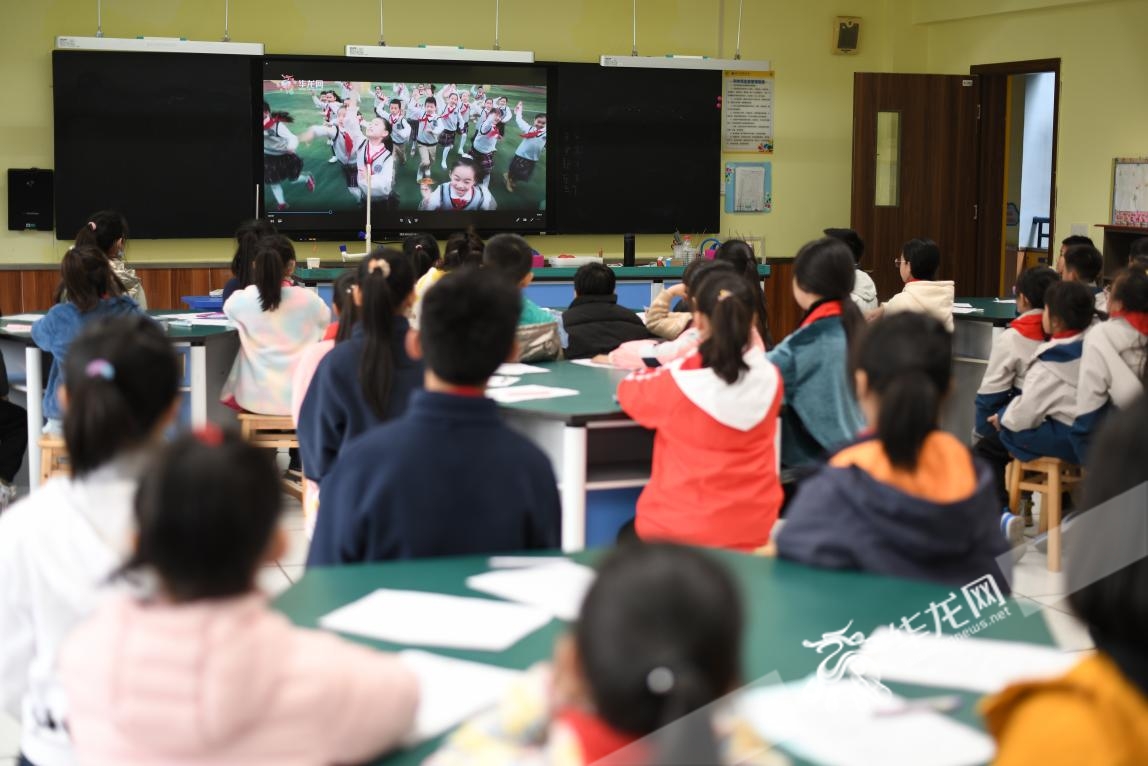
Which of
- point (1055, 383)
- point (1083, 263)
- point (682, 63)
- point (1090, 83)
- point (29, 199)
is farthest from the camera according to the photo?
point (1090, 83)

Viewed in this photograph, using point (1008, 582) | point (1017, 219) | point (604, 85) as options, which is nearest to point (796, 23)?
point (604, 85)

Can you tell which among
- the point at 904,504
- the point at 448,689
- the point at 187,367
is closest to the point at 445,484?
the point at 448,689

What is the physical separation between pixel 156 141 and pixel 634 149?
129 inches

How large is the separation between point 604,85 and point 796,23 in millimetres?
1791

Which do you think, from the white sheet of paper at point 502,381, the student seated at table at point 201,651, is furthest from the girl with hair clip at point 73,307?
the student seated at table at point 201,651

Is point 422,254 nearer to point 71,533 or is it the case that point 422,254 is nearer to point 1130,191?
point 71,533

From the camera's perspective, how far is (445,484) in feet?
6.97

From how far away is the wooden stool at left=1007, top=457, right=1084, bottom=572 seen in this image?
15.6 ft

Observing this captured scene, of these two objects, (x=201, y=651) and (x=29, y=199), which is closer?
(x=201, y=651)

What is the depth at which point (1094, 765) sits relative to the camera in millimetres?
1145

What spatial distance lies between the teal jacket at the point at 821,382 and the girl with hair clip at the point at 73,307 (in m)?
2.51

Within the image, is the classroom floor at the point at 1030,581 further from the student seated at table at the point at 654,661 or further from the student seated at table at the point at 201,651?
the student seated at table at the point at 654,661

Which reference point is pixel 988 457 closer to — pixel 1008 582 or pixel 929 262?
pixel 929 262

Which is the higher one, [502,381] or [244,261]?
[244,261]
